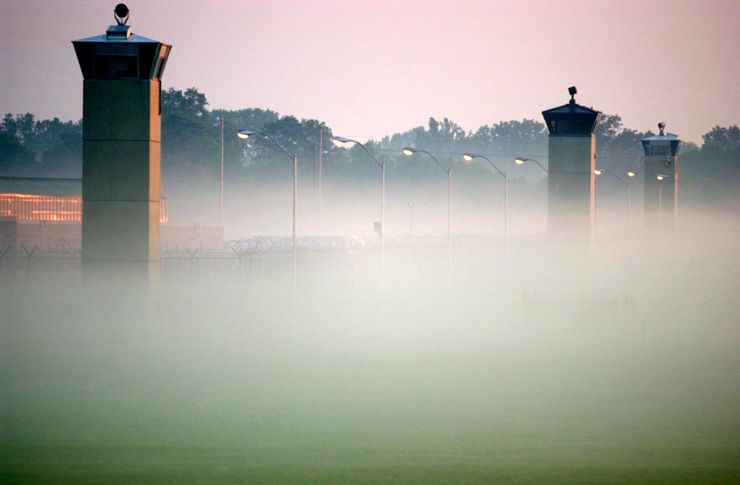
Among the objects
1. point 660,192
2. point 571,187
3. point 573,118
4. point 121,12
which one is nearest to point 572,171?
point 571,187

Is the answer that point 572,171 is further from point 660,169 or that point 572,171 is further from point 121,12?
point 660,169

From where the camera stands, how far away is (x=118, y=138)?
1602 inches

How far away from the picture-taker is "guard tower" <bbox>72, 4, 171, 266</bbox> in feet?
133

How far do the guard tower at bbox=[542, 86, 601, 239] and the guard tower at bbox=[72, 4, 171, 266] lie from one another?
92.0 ft

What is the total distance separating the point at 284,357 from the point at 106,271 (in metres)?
8.79

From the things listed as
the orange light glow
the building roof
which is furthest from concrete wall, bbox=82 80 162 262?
the building roof

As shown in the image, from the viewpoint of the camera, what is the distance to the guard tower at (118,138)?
133ft

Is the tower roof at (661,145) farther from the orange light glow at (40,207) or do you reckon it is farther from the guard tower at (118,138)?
the guard tower at (118,138)

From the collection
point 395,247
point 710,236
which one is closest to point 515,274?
point 395,247

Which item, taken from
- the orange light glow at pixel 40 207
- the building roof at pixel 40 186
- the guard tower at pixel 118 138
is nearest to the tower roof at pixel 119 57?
the guard tower at pixel 118 138

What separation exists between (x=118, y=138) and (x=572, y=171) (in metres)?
30.2

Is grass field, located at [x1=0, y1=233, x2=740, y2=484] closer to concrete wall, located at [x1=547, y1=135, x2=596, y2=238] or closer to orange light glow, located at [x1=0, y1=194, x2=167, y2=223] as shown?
concrete wall, located at [x1=547, y1=135, x2=596, y2=238]

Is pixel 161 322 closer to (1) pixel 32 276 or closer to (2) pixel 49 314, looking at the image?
(2) pixel 49 314

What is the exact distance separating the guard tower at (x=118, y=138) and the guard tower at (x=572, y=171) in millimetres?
28044
